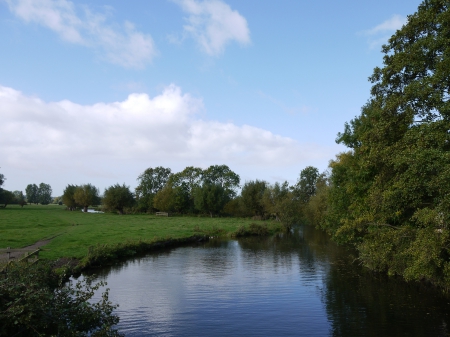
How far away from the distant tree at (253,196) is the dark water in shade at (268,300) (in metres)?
54.9

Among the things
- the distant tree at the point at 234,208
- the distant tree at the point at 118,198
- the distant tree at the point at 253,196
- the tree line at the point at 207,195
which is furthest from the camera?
the distant tree at the point at 118,198

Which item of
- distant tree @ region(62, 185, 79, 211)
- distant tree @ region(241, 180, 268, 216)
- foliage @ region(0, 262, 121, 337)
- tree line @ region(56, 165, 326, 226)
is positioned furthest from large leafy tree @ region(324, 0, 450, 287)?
distant tree @ region(62, 185, 79, 211)

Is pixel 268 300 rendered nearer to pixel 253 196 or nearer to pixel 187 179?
pixel 253 196

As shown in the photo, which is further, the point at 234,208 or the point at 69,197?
the point at 69,197

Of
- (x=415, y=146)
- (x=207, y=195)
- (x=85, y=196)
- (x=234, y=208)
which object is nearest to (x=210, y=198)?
(x=207, y=195)

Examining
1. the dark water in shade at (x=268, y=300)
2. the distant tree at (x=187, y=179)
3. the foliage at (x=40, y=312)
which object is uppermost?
the distant tree at (x=187, y=179)

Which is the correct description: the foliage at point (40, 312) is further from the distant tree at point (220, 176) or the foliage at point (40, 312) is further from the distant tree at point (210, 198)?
the distant tree at point (220, 176)

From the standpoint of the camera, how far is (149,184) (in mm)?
126688

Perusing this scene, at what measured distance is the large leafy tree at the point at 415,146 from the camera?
1559cm

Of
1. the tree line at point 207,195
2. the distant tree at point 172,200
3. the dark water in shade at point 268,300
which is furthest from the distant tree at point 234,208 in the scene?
the dark water in shade at point 268,300

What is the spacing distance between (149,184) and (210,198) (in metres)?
40.0

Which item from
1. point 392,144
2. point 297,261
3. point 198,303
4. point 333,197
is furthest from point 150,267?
point 392,144

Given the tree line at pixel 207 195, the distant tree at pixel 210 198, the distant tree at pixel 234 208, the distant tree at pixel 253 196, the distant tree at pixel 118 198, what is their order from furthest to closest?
the distant tree at pixel 118 198 → the distant tree at pixel 234 208 → the distant tree at pixel 210 198 → the distant tree at pixel 253 196 → the tree line at pixel 207 195

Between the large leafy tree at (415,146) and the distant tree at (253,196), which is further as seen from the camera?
the distant tree at (253,196)
